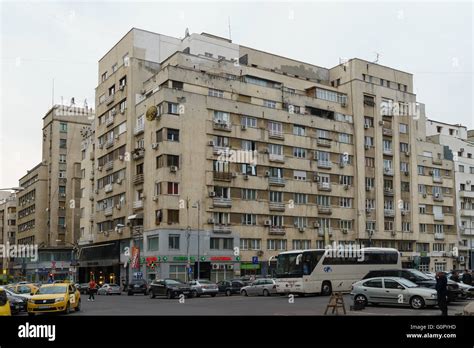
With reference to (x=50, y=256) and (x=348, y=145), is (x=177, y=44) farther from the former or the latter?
(x=50, y=256)

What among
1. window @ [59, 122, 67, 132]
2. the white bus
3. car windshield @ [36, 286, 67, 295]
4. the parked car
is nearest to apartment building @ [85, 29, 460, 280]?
the parked car

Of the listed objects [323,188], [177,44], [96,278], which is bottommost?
[96,278]

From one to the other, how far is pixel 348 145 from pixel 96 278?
1436 inches

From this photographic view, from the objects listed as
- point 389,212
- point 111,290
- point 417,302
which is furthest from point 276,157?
point 417,302

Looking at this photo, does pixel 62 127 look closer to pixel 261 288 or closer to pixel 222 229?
pixel 222 229

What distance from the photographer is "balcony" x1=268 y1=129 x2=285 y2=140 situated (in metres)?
67.8

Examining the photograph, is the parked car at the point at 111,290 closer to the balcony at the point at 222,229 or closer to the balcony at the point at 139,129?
the balcony at the point at 222,229

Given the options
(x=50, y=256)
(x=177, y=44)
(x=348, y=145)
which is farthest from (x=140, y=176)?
(x=50, y=256)

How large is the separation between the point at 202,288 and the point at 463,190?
55.7 m

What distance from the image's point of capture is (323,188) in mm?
70500

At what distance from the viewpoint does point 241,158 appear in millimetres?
64812

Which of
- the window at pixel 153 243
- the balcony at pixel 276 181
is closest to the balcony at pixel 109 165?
the window at pixel 153 243

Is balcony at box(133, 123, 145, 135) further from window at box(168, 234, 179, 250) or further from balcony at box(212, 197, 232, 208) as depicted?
window at box(168, 234, 179, 250)

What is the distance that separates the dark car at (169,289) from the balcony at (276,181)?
24.9 m
